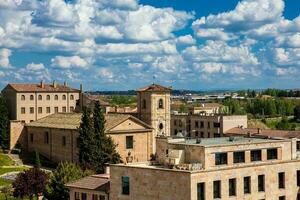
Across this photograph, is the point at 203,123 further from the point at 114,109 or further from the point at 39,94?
the point at 39,94

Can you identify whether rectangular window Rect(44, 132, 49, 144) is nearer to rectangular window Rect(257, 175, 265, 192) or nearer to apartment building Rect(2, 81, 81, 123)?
apartment building Rect(2, 81, 81, 123)

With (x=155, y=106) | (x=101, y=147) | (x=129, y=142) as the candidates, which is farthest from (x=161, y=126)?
(x=101, y=147)

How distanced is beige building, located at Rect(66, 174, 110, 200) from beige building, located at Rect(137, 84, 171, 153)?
165 feet

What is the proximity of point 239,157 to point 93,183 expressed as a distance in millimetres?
15219

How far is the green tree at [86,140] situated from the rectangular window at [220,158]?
1278 inches

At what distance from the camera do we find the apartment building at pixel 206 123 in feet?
421

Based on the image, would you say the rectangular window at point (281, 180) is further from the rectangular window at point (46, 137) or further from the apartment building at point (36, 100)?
the apartment building at point (36, 100)

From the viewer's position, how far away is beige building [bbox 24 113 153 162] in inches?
3684

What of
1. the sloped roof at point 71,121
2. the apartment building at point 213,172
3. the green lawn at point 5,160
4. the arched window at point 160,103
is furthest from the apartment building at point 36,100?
the apartment building at point 213,172

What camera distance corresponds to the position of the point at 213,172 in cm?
4878

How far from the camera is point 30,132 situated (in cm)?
A: 10794

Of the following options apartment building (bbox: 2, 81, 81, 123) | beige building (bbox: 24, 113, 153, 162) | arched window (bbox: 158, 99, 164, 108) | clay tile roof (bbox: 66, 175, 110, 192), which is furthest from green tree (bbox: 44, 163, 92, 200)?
apartment building (bbox: 2, 81, 81, 123)

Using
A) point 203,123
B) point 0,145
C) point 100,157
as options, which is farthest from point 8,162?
point 203,123

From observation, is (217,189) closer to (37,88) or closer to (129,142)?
(129,142)
